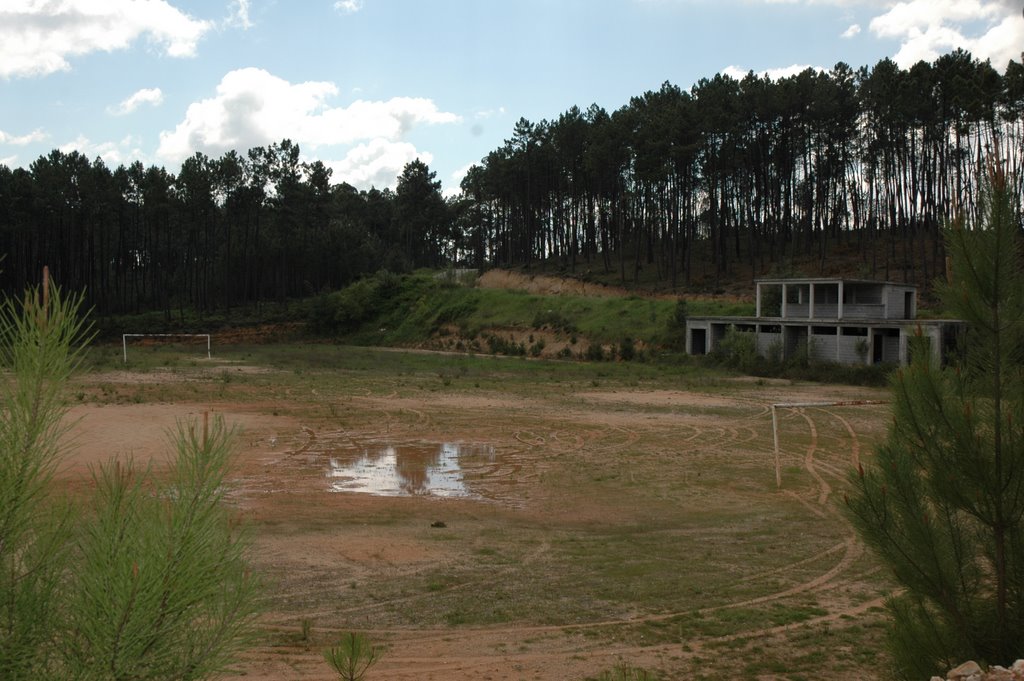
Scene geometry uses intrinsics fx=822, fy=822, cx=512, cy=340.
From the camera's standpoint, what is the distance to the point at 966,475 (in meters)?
5.61

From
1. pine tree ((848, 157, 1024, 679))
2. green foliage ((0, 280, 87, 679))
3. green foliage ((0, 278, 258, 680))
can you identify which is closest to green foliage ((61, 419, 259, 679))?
green foliage ((0, 278, 258, 680))

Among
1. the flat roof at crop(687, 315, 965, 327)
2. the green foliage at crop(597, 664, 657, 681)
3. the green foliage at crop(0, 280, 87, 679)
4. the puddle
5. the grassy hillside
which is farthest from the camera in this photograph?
the grassy hillside

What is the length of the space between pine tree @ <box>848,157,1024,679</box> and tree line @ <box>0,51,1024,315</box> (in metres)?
49.2

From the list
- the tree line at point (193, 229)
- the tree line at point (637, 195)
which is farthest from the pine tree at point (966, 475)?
the tree line at point (193, 229)

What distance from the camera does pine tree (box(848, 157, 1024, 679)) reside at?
5.40 metres

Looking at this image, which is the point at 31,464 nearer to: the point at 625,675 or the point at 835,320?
the point at 625,675

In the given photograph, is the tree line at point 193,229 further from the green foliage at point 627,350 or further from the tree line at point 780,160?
the green foliage at point 627,350

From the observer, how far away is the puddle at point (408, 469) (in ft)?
64.8

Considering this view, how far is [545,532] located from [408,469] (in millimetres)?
7333

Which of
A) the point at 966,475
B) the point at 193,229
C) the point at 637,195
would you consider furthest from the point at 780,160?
the point at 966,475

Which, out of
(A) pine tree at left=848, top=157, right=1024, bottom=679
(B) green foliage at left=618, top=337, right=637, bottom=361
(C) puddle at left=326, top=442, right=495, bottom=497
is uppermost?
(A) pine tree at left=848, top=157, right=1024, bottom=679

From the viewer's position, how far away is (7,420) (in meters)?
2.58

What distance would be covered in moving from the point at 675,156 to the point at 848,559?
196ft

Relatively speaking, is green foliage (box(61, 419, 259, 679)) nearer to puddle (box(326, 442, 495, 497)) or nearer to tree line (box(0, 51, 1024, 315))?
puddle (box(326, 442, 495, 497))
